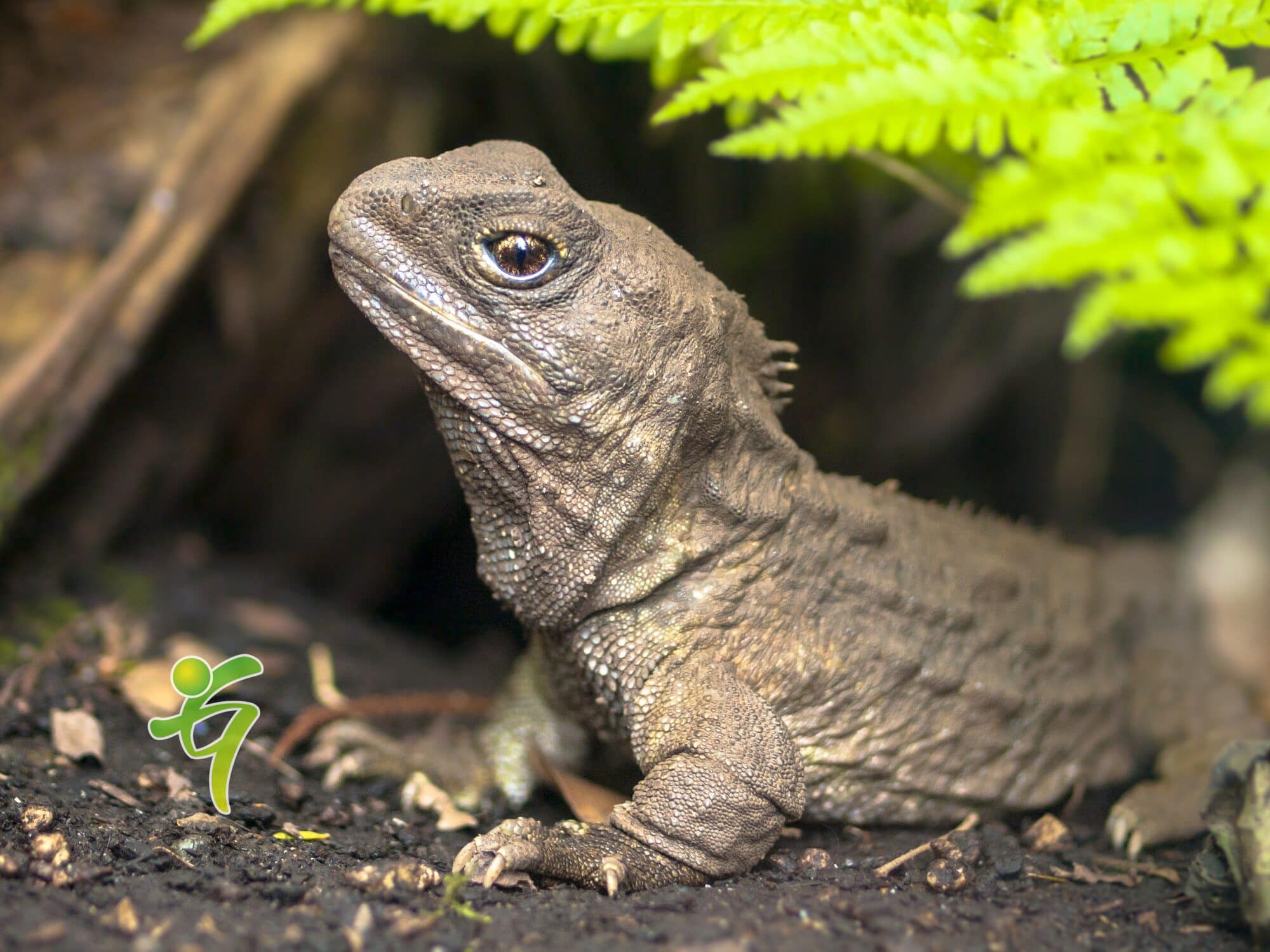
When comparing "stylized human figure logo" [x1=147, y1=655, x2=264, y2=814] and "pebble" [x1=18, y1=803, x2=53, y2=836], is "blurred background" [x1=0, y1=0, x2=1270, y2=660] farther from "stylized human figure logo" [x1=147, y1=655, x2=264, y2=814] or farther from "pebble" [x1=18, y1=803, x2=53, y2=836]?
"pebble" [x1=18, y1=803, x2=53, y2=836]

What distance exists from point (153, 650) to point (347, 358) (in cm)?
291

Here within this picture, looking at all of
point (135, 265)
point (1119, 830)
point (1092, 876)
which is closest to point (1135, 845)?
point (1119, 830)

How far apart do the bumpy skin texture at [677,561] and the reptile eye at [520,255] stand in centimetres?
2

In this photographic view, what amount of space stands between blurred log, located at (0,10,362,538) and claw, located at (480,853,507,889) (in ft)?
12.1

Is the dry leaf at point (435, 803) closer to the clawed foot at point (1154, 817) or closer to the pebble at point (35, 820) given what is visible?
the pebble at point (35, 820)

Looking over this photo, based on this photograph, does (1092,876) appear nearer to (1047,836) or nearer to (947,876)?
(1047,836)

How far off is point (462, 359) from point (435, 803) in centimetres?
Answer: 197

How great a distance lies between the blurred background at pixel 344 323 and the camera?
20.3ft

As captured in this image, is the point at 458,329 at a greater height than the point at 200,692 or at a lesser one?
greater

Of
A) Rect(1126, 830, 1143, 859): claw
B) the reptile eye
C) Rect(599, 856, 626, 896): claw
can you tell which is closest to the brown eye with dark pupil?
the reptile eye

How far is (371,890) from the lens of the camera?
10.9 ft

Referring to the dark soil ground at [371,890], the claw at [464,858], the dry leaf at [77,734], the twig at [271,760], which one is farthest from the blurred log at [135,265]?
the claw at [464,858]

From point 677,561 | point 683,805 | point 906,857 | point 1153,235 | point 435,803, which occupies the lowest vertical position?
point 435,803

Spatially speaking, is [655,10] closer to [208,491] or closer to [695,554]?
[695,554]
